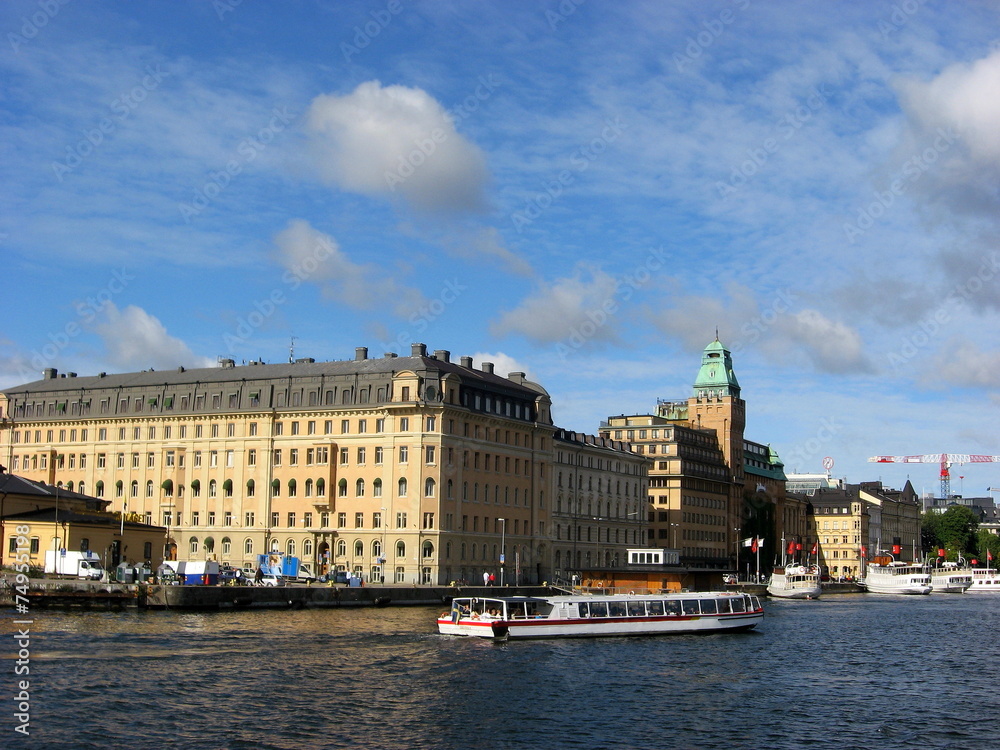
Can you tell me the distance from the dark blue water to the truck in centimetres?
2072

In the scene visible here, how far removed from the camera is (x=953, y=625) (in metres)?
121

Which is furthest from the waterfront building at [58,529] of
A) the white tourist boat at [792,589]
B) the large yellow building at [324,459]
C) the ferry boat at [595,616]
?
the white tourist boat at [792,589]

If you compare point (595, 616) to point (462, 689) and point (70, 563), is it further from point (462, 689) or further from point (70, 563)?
point (70, 563)

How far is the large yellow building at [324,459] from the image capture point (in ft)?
449

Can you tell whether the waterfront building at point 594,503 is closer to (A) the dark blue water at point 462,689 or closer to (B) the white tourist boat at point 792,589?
(B) the white tourist boat at point 792,589

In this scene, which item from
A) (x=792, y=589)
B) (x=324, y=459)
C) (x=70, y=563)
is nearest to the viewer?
(x=70, y=563)

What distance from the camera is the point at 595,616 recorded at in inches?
3585

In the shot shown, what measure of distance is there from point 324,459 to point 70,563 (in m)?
36.2

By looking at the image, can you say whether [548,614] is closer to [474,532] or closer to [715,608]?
[715,608]

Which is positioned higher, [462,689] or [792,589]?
[462,689]

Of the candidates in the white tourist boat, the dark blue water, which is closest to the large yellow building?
the dark blue water

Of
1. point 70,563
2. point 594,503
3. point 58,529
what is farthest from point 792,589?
point 58,529

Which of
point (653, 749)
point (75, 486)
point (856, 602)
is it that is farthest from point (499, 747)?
point (856, 602)

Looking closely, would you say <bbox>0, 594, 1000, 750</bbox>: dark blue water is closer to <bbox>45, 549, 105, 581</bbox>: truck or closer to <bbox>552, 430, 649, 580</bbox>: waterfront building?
<bbox>45, 549, 105, 581</bbox>: truck
